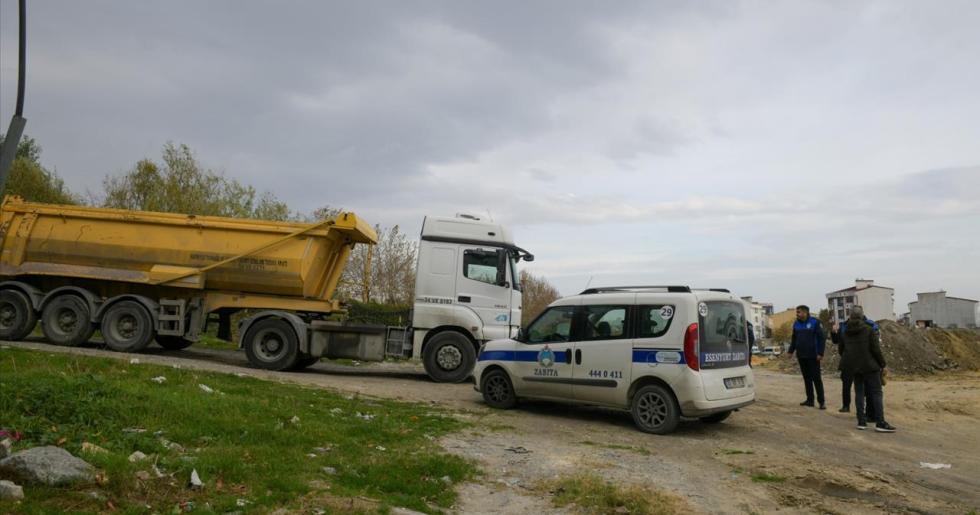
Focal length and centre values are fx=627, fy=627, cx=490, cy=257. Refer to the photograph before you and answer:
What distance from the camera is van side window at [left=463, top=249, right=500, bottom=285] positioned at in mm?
12664

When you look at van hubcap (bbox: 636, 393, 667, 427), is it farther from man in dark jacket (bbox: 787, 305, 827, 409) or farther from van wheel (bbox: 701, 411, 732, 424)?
man in dark jacket (bbox: 787, 305, 827, 409)

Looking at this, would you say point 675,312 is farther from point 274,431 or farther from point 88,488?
point 88,488

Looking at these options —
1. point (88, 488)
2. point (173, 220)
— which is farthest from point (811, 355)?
point (173, 220)

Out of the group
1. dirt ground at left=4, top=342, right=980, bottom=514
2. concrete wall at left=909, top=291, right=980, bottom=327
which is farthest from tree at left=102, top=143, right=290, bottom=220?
concrete wall at left=909, top=291, right=980, bottom=327

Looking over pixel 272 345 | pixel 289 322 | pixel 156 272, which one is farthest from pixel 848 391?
pixel 156 272

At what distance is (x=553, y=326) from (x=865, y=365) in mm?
4646

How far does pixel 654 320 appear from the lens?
8289mm

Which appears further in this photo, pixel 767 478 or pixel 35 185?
pixel 35 185

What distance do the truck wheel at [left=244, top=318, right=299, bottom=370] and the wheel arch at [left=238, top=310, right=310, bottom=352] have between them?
0.21 feet

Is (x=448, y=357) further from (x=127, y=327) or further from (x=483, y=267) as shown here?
(x=127, y=327)

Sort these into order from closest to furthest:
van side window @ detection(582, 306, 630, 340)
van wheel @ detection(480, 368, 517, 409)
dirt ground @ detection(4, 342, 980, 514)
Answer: dirt ground @ detection(4, 342, 980, 514) < van side window @ detection(582, 306, 630, 340) < van wheel @ detection(480, 368, 517, 409)

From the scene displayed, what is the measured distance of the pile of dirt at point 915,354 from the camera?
19484mm

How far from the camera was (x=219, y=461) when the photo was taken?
4.86m

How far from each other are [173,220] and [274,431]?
8.68m
